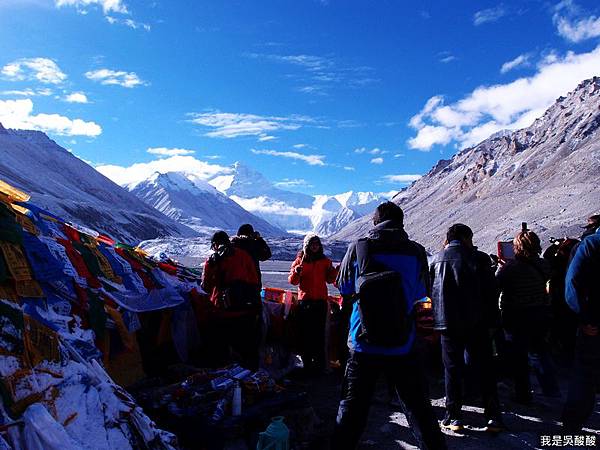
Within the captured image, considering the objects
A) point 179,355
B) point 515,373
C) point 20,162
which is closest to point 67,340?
point 179,355

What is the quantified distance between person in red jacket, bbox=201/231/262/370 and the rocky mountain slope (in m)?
39.5

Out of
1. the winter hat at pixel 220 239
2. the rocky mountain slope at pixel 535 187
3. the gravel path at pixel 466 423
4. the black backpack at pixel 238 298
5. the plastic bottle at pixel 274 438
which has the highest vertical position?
the rocky mountain slope at pixel 535 187

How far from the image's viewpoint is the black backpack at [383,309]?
3.33 metres

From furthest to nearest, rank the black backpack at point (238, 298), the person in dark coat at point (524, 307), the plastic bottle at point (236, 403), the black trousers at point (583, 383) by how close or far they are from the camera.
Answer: the black backpack at point (238, 298) → the person in dark coat at point (524, 307) → the plastic bottle at point (236, 403) → the black trousers at point (583, 383)

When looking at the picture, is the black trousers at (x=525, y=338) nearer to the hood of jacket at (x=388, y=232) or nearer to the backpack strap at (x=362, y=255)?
the hood of jacket at (x=388, y=232)

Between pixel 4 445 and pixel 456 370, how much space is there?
3.52 m

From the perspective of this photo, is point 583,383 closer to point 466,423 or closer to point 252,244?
point 466,423

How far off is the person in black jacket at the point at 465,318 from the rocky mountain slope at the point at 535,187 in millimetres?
39154

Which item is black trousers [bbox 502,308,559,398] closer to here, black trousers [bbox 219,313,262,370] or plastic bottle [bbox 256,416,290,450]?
black trousers [bbox 219,313,262,370]

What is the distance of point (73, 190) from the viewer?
129m

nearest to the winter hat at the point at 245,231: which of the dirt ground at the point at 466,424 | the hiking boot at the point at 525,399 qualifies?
the dirt ground at the point at 466,424

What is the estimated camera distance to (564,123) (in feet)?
306

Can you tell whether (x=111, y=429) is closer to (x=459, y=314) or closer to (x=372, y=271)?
(x=372, y=271)

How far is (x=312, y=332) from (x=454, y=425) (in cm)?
232
